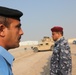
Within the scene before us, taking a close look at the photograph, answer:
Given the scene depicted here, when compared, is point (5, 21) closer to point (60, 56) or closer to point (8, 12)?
point (8, 12)

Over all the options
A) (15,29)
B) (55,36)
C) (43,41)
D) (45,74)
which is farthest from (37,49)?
(15,29)

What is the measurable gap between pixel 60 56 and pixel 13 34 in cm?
274

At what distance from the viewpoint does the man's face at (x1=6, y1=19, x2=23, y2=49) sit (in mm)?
1642

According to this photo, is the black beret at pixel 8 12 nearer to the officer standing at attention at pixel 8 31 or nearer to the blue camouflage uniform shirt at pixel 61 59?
the officer standing at attention at pixel 8 31

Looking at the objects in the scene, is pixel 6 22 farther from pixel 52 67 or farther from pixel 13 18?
pixel 52 67

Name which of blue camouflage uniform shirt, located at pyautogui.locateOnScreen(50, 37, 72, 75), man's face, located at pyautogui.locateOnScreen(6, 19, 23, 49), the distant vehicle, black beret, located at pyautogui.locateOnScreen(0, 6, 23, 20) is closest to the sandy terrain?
blue camouflage uniform shirt, located at pyautogui.locateOnScreen(50, 37, 72, 75)

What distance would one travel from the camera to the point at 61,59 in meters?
4.29

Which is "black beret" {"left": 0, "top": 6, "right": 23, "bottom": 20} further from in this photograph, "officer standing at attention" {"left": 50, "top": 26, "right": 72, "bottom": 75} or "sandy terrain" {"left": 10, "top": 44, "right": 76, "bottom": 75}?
"sandy terrain" {"left": 10, "top": 44, "right": 76, "bottom": 75}

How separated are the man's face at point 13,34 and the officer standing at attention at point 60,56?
2613mm

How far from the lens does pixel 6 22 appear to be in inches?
63.6

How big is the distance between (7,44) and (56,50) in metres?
2.83

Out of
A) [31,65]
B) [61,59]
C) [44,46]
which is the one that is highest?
[61,59]

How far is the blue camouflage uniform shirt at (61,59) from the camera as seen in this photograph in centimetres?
427

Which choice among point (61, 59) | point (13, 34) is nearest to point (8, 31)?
point (13, 34)
